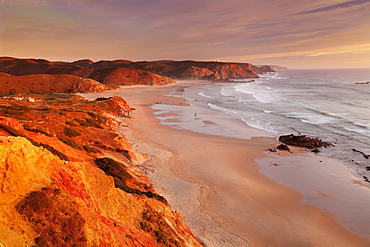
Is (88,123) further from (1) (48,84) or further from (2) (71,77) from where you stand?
(2) (71,77)

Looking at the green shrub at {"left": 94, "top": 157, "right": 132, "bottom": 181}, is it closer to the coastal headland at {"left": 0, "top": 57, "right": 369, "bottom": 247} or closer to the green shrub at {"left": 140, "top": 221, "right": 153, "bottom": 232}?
the coastal headland at {"left": 0, "top": 57, "right": 369, "bottom": 247}

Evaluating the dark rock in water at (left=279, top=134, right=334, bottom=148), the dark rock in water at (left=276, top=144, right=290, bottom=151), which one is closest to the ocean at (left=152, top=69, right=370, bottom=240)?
the dark rock in water at (left=279, top=134, right=334, bottom=148)

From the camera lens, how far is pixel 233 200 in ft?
54.7

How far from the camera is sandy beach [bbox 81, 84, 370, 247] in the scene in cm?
1320

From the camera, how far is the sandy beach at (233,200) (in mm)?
13203

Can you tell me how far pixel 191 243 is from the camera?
432 inches

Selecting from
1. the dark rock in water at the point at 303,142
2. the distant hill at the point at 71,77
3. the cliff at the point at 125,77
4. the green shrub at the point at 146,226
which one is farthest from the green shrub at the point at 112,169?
the cliff at the point at 125,77

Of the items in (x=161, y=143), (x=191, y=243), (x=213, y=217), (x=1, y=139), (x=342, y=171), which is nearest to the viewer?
(x=1, y=139)

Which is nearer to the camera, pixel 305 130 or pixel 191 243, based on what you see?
pixel 191 243

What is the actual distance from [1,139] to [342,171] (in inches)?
1033

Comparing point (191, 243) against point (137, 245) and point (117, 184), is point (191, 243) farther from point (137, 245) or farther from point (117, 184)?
point (117, 184)

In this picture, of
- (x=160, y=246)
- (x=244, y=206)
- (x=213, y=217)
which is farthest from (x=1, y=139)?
(x=244, y=206)

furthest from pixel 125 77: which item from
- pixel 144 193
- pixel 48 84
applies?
pixel 144 193

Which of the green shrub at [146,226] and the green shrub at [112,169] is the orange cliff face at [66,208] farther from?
the green shrub at [112,169]
